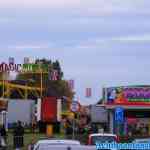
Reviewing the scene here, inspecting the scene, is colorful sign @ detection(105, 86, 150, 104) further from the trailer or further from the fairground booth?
the trailer

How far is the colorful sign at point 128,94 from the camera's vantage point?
6278cm

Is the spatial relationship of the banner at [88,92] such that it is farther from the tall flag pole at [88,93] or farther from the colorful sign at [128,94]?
the colorful sign at [128,94]

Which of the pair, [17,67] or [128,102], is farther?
[17,67]

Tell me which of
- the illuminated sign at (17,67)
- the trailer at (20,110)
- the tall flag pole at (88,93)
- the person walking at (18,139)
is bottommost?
the person walking at (18,139)

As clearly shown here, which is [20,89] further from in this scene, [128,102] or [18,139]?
[18,139]

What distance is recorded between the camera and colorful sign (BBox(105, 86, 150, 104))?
6278 centimetres

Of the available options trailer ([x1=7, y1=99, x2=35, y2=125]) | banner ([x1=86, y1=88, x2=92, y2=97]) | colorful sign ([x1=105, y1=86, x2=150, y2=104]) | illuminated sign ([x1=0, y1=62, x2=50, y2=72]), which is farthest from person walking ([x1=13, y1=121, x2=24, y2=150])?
banner ([x1=86, y1=88, x2=92, y2=97])

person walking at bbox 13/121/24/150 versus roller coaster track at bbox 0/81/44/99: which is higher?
roller coaster track at bbox 0/81/44/99

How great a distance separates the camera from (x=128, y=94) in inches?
2494

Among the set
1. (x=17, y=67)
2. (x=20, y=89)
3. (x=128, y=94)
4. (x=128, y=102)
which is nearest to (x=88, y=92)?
(x=17, y=67)

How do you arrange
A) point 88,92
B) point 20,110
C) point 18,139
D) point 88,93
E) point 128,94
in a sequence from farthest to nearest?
point 88,92, point 88,93, point 20,110, point 128,94, point 18,139

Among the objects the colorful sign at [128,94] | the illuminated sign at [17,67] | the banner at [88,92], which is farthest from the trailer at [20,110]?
the banner at [88,92]

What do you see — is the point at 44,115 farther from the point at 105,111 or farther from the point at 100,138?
the point at 100,138

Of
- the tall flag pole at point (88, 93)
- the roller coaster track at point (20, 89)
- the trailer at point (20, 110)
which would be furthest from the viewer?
the roller coaster track at point (20, 89)
